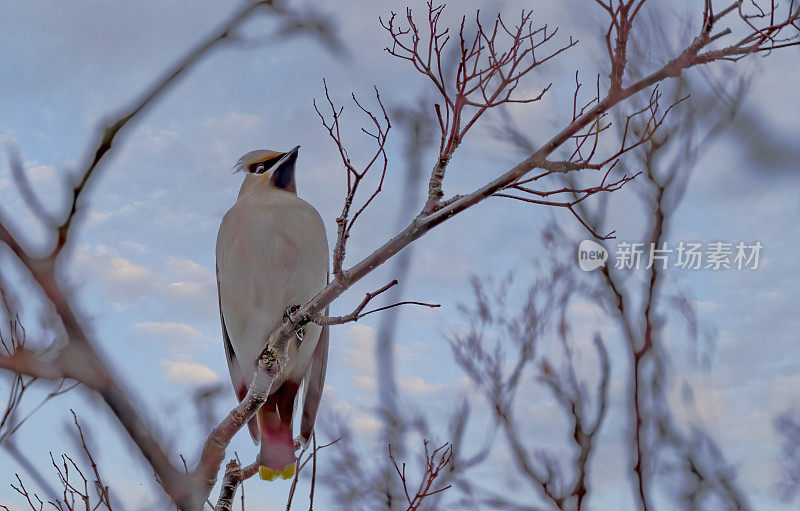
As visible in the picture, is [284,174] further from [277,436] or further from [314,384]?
[277,436]

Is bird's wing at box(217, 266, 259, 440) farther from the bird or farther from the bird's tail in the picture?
the bird's tail

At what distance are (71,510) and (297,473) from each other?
1.01 metres

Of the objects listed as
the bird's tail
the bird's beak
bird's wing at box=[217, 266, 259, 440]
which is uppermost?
the bird's beak

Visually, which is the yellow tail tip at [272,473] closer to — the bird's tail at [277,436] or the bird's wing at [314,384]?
the bird's tail at [277,436]

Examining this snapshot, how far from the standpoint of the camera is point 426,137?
536 centimetres

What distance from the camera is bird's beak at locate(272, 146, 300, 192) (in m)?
4.16

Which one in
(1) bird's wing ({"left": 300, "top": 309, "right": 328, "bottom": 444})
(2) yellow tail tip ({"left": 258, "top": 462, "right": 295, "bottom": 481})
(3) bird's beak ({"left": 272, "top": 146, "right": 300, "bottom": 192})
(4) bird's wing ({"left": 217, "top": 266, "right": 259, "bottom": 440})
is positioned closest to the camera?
(2) yellow tail tip ({"left": 258, "top": 462, "right": 295, "bottom": 481})

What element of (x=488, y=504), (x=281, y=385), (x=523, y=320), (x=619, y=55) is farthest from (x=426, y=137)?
(x=619, y=55)

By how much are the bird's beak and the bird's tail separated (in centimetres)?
112

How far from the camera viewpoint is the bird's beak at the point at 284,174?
416 cm

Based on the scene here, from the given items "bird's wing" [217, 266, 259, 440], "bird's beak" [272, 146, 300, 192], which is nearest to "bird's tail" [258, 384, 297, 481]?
"bird's wing" [217, 266, 259, 440]

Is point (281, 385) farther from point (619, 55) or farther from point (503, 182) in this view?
point (619, 55)

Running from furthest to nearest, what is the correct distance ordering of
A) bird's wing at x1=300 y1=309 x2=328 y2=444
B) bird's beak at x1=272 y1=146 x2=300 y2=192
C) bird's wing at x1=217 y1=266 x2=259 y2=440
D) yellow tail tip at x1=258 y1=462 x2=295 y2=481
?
bird's beak at x1=272 y1=146 x2=300 y2=192 → bird's wing at x1=217 y1=266 x2=259 y2=440 → bird's wing at x1=300 y1=309 x2=328 y2=444 → yellow tail tip at x1=258 y1=462 x2=295 y2=481

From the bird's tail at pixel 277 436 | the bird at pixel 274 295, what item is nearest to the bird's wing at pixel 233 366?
the bird at pixel 274 295
